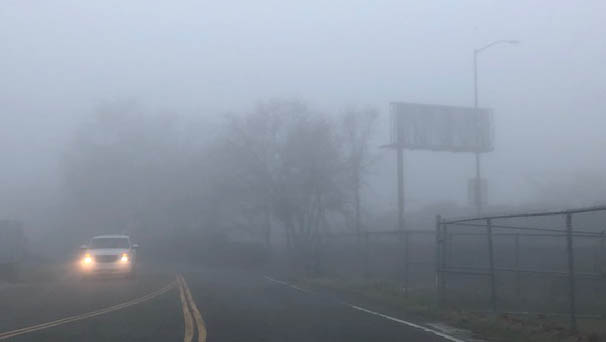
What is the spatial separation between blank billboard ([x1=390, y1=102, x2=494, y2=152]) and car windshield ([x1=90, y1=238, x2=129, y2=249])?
14.6 metres

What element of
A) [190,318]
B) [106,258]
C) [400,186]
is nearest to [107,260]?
[106,258]

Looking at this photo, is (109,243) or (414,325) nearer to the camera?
(414,325)

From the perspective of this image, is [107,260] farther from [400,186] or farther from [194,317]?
[194,317]

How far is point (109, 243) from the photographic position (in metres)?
38.2

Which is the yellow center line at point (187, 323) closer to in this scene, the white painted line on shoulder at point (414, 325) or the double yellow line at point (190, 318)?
the double yellow line at point (190, 318)

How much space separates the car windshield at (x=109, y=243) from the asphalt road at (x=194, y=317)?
338 inches

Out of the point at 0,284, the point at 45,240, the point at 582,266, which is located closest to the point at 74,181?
the point at 45,240

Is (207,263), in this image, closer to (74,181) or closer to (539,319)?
(74,181)

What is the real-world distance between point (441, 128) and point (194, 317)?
27505mm

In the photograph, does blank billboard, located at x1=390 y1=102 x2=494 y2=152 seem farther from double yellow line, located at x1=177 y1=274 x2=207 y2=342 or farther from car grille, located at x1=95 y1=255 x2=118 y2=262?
double yellow line, located at x1=177 y1=274 x2=207 y2=342

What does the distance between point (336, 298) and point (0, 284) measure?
15.4 meters

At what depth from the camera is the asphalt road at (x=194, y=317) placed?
14672 mm

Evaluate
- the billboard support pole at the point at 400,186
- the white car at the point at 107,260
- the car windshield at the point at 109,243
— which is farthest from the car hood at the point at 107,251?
the billboard support pole at the point at 400,186

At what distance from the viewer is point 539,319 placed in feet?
55.4
